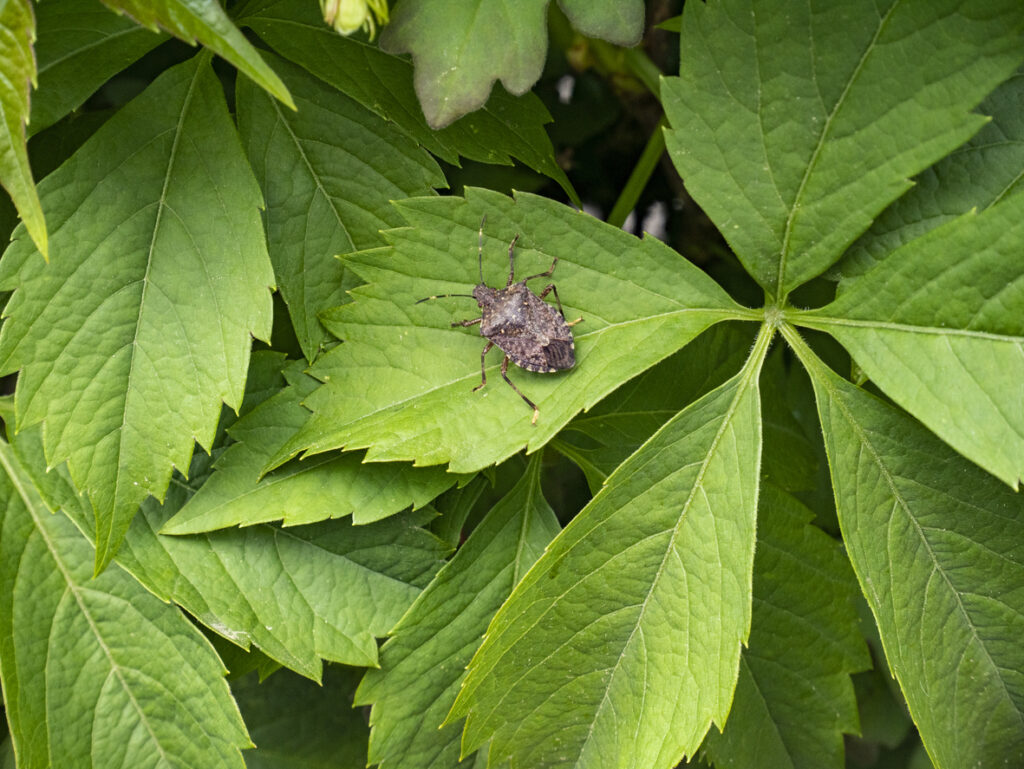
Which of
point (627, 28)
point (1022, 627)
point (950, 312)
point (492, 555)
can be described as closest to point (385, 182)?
point (627, 28)

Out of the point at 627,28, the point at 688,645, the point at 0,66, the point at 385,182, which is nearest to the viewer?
the point at 0,66

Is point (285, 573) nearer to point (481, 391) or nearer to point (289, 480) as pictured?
point (289, 480)

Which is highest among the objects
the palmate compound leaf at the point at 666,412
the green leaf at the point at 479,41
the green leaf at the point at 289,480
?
the green leaf at the point at 479,41

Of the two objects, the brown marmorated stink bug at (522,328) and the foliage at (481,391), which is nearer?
the foliage at (481,391)

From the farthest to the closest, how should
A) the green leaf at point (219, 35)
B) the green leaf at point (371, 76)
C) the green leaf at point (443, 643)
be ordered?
the green leaf at point (443, 643) < the green leaf at point (371, 76) < the green leaf at point (219, 35)

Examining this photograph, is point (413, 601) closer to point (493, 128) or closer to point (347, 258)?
point (347, 258)

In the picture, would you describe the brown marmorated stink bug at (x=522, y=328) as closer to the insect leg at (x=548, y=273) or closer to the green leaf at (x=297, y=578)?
the insect leg at (x=548, y=273)

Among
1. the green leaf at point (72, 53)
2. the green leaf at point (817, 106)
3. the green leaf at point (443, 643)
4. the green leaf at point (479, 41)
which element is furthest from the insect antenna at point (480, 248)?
the green leaf at point (72, 53)
